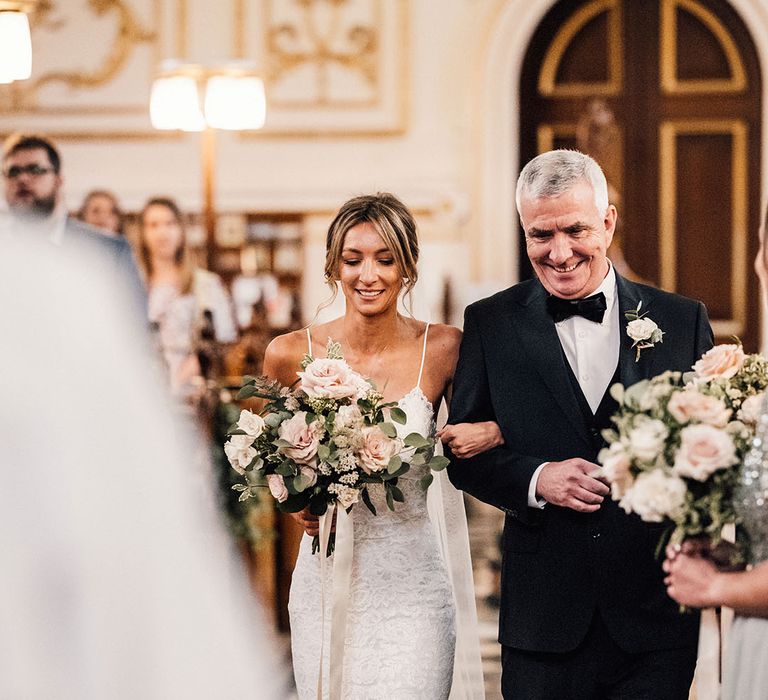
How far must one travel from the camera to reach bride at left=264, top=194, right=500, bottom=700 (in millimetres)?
3645

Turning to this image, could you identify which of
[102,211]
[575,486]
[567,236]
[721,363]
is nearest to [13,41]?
[567,236]

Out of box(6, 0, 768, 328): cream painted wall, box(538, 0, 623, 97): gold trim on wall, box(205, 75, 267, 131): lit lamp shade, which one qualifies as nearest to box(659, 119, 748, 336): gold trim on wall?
box(6, 0, 768, 328): cream painted wall

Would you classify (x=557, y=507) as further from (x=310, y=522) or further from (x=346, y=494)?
(x=310, y=522)

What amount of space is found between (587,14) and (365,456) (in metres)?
7.36

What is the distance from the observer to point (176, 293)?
8.99 meters

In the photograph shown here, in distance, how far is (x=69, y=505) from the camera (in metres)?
3.23

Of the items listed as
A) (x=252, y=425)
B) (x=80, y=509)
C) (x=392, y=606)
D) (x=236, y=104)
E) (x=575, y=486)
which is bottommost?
(x=392, y=606)

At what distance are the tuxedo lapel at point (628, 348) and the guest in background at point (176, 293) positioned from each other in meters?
4.71

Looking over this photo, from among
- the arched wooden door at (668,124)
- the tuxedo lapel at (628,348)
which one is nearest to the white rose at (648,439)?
the tuxedo lapel at (628,348)

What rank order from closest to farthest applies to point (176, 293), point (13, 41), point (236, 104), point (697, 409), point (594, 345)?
point (697, 409)
point (594, 345)
point (13, 41)
point (236, 104)
point (176, 293)

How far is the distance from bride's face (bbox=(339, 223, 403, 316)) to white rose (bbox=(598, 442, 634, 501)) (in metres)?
1.10

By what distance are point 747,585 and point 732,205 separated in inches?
306

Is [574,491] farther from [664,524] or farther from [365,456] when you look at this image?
[365,456]

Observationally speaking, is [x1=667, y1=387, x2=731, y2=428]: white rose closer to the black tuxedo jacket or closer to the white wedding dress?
the black tuxedo jacket
